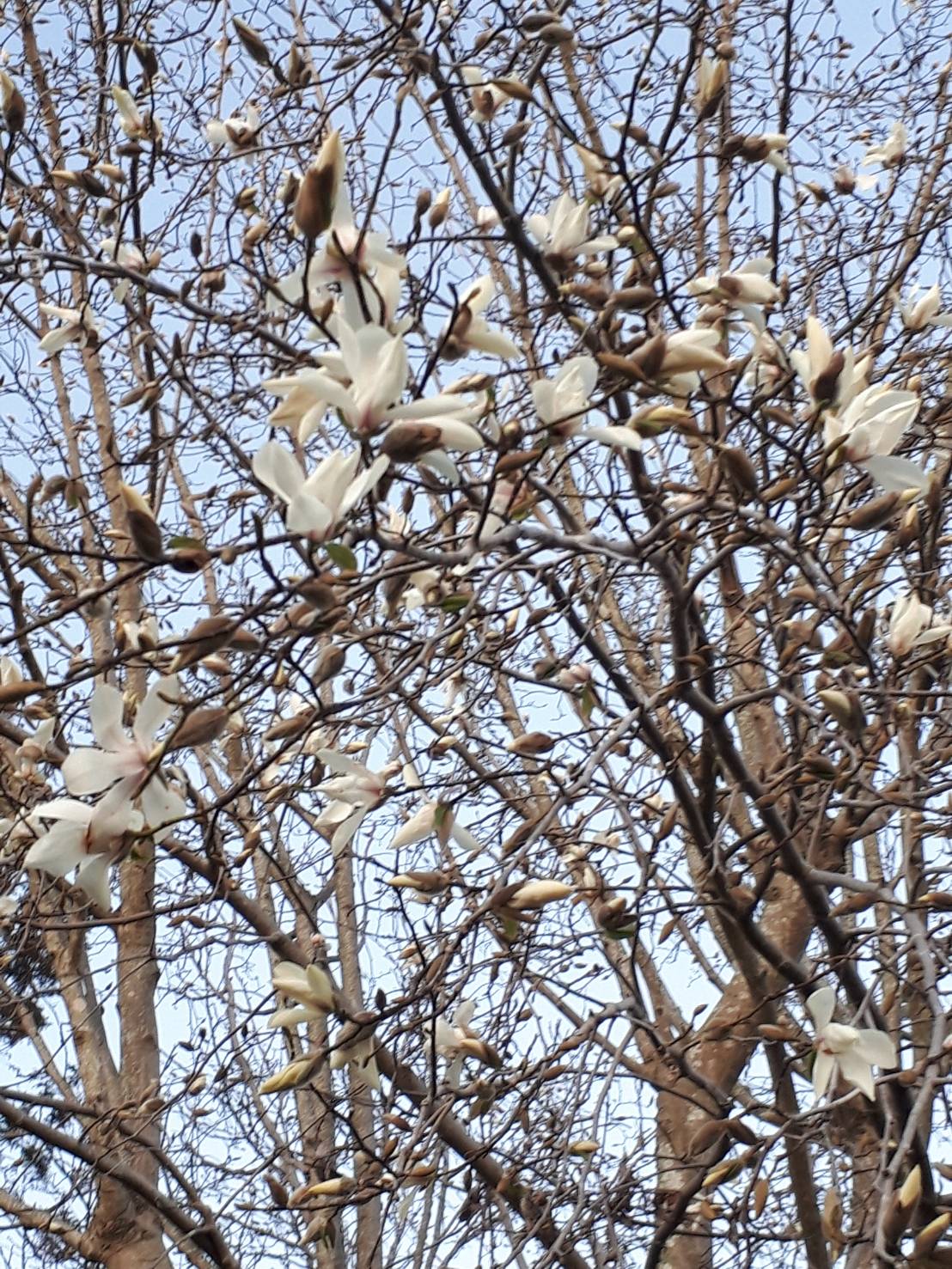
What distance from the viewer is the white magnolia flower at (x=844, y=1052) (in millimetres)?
1532

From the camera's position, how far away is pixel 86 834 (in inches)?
43.3

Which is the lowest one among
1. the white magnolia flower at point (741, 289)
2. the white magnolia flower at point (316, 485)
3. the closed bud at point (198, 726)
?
the closed bud at point (198, 726)

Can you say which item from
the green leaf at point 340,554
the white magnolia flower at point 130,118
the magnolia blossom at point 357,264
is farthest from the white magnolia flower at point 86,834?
the white magnolia flower at point 130,118

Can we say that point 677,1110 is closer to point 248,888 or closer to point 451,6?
point 248,888

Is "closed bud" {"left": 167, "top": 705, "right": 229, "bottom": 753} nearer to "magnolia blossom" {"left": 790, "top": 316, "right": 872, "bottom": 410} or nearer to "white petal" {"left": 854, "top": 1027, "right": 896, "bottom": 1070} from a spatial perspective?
"magnolia blossom" {"left": 790, "top": 316, "right": 872, "bottom": 410}

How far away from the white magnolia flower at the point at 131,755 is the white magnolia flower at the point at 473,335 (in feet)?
1.40

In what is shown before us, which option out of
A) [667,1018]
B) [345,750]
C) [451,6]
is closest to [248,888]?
[667,1018]

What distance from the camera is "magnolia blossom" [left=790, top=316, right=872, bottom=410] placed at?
4.48 ft

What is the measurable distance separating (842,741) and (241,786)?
820 mm

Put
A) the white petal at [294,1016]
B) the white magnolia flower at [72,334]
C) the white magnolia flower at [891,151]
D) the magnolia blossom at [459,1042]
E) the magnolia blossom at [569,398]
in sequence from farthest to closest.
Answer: the white magnolia flower at [891,151], the white magnolia flower at [72,334], the magnolia blossom at [459,1042], the white petal at [294,1016], the magnolia blossom at [569,398]

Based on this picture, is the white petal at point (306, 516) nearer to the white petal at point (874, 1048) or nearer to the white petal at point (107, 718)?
the white petal at point (107, 718)

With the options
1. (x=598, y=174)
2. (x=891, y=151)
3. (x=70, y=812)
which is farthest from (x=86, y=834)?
(x=891, y=151)

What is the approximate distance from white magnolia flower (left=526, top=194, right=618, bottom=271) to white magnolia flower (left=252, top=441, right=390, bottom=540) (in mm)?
623

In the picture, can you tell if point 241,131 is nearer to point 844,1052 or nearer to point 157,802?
point 157,802
